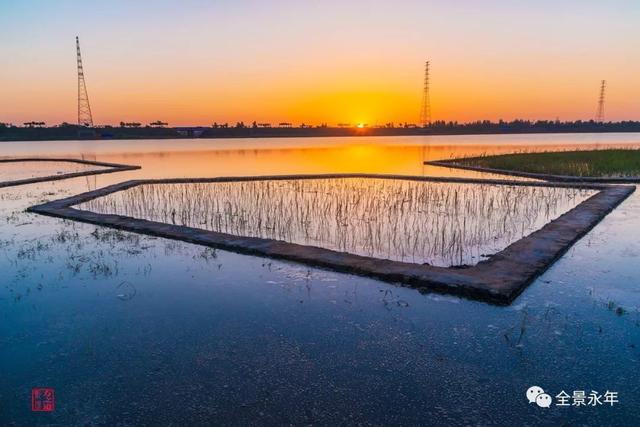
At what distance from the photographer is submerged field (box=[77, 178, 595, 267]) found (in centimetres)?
930

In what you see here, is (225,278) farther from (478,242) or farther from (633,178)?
(633,178)

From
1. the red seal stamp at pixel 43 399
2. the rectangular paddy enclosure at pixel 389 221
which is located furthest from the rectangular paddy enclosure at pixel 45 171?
the red seal stamp at pixel 43 399

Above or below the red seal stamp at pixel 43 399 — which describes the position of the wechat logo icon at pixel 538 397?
below

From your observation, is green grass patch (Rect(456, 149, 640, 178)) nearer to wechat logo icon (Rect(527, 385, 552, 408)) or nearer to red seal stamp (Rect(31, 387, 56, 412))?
wechat logo icon (Rect(527, 385, 552, 408))

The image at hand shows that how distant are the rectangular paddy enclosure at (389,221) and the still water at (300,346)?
0.59 meters

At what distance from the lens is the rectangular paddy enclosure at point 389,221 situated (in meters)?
7.36

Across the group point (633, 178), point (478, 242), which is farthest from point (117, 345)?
point (633, 178)

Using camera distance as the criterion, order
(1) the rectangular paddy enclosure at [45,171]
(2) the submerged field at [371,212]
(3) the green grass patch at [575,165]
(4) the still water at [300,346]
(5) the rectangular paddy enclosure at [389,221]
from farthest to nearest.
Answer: (1) the rectangular paddy enclosure at [45,171], (3) the green grass patch at [575,165], (2) the submerged field at [371,212], (5) the rectangular paddy enclosure at [389,221], (4) the still water at [300,346]

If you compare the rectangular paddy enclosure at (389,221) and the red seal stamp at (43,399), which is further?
the rectangular paddy enclosure at (389,221)

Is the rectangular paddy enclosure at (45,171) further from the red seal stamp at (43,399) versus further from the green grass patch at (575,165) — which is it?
the green grass patch at (575,165)

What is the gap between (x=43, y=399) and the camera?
4.00 m

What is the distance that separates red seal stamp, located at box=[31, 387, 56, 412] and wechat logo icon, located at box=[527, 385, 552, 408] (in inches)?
170

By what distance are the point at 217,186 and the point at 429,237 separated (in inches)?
479

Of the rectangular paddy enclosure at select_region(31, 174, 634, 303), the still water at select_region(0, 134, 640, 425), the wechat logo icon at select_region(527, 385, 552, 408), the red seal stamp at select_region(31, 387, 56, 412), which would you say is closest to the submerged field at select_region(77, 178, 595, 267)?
the rectangular paddy enclosure at select_region(31, 174, 634, 303)
